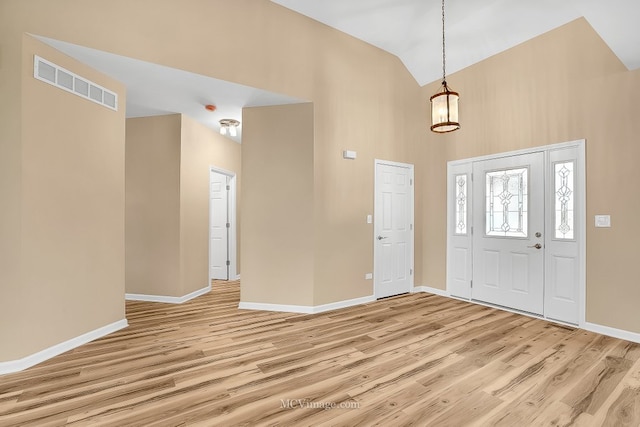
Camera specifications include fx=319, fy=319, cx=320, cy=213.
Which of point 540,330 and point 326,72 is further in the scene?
point 326,72

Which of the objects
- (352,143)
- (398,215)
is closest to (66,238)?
(352,143)

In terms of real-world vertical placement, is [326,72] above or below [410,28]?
below

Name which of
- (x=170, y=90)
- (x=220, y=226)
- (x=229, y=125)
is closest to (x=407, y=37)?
(x=229, y=125)

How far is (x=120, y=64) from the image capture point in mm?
3178

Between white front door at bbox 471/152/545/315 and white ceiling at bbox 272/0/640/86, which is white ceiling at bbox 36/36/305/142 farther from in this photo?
white front door at bbox 471/152/545/315

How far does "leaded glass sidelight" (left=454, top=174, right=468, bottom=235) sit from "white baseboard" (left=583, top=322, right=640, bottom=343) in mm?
1838

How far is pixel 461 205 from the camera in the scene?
16.4 ft

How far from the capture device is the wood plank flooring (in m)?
2.04

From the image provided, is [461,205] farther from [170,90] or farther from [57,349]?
[57,349]

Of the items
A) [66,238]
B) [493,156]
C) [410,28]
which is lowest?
[66,238]

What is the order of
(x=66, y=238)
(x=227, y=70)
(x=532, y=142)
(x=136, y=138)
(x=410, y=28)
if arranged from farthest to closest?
1. (x=136, y=138)
2. (x=410, y=28)
3. (x=532, y=142)
4. (x=227, y=70)
5. (x=66, y=238)

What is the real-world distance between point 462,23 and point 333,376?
455 centimetres

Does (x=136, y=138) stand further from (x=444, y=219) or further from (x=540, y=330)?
(x=540, y=330)

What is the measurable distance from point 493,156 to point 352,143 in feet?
6.59
